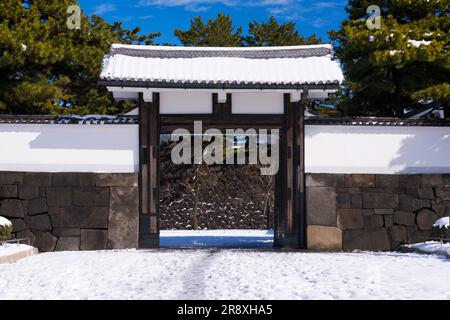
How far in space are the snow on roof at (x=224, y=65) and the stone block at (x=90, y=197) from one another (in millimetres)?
2376

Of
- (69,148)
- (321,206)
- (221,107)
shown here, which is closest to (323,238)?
(321,206)

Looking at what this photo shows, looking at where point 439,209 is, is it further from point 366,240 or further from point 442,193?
point 366,240

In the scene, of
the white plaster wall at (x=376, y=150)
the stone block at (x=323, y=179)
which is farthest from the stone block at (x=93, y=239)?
the white plaster wall at (x=376, y=150)

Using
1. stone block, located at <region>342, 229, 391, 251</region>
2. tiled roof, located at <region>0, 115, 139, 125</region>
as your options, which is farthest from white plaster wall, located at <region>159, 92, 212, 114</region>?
stone block, located at <region>342, 229, 391, 251</region>

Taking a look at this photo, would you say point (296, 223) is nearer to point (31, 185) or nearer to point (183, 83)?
point (183, 83)

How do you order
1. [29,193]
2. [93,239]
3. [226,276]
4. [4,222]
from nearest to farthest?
[226,276]
[4,222]
[93,239]
[29,193]

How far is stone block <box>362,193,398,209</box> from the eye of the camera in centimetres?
1233

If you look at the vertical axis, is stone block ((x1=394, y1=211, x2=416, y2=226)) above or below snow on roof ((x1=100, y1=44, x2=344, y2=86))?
below

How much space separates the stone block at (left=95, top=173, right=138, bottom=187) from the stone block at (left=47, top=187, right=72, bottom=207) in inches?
27.0

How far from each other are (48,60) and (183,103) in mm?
4486

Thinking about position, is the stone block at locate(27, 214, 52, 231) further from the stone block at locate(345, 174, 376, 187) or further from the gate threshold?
the stone block at locate(345, 174, 376, 187)

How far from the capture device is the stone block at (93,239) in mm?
12016

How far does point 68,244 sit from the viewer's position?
1204cm

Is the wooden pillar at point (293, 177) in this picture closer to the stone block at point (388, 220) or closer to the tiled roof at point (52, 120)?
the stone block at point (388, 220)
